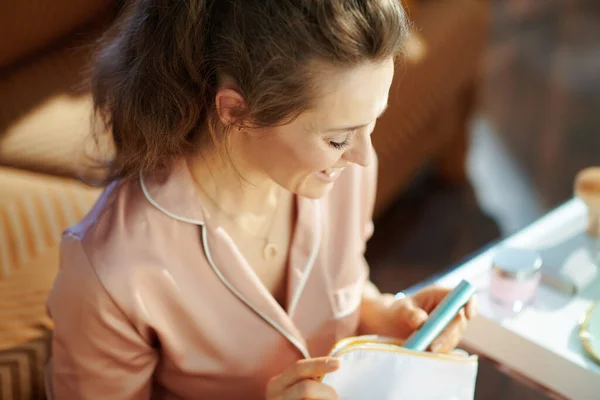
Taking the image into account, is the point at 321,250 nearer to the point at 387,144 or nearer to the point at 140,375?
the point at 140,375

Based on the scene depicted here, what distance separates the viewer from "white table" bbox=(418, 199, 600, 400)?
32.4 inches

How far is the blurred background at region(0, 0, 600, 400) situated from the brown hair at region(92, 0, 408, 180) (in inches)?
6.3

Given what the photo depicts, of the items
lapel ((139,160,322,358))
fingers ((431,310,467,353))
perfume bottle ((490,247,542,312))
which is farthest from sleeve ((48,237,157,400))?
perfume bottle ((490,247,542,312))

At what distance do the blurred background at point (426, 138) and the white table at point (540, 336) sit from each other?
4cm

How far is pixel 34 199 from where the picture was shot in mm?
1188

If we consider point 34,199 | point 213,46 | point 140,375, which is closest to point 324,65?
point 213,46

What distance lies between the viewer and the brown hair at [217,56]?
24.4 inches

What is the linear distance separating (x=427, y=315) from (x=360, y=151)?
237mm

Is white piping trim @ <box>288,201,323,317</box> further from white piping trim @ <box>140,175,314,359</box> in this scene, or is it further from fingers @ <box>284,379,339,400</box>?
fingers @ <box>284,379,339,400</box>

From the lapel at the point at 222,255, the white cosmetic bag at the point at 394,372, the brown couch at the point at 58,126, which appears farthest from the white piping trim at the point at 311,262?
the brown couch at the point at 58,126

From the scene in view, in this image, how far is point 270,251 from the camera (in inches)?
Result: 34.6

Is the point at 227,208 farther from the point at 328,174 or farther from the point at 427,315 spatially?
the point at 427,315

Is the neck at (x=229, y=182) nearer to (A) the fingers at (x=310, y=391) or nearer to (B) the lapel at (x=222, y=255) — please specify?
(B) the lapel at (x=222, y=255)

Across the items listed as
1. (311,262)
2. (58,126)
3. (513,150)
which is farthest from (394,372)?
(513,150)
